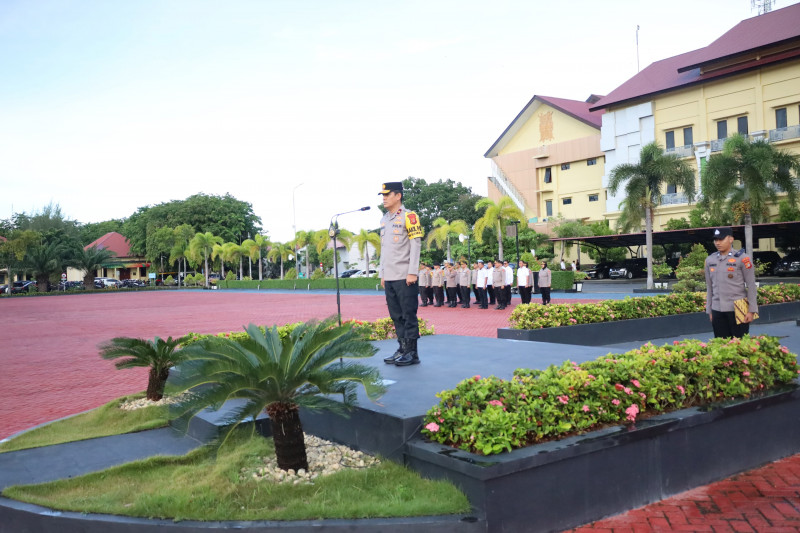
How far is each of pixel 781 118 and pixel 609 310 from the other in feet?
97.8

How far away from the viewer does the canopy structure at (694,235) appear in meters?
27.1

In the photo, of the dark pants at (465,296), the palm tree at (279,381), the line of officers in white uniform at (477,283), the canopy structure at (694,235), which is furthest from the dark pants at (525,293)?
the palm tree at (279,381)

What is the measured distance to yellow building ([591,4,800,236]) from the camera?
32.2 meters

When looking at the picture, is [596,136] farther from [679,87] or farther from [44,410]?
[44,410]

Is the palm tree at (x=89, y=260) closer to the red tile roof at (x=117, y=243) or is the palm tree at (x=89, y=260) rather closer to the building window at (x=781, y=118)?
the red tile roof at (x=117, y=243)

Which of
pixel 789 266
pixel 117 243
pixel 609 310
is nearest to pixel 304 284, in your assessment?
pixel 789 266

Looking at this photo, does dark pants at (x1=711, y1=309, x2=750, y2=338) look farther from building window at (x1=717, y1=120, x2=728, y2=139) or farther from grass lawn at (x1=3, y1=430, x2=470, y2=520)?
building window at (x1=717, y1=120, x2=728, y2=139)

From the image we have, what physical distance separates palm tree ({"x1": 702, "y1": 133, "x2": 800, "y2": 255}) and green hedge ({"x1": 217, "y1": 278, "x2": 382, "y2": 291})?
1858cm

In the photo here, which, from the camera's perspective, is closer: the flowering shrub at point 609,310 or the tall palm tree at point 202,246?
the flowering shrub at point 609,310

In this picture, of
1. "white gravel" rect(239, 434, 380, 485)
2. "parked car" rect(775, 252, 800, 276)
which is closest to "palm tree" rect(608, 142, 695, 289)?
"parked car" rect(775, 252, 800, 276)

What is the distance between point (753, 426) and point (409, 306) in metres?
3.03

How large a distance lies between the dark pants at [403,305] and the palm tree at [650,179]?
21526 mm

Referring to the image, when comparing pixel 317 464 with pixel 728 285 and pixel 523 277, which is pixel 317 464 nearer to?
pixel 728 285

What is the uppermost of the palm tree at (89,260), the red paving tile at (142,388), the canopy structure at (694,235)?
the palm tree at (89,260)
